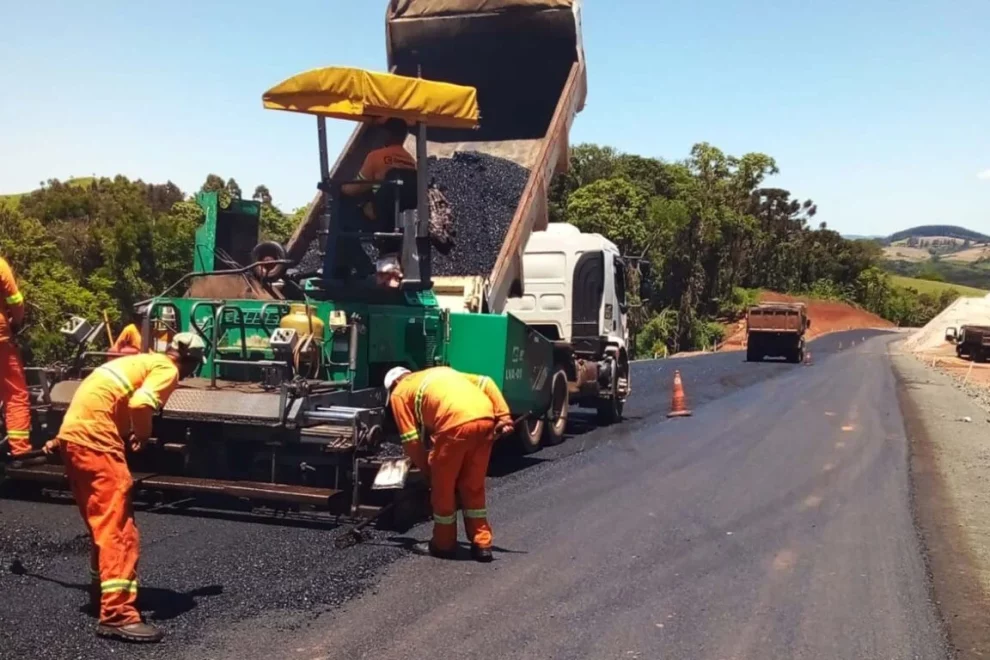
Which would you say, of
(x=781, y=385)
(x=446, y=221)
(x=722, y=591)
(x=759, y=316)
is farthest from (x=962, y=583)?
(x=759, y=316)

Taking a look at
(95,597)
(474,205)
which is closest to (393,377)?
(95,597)

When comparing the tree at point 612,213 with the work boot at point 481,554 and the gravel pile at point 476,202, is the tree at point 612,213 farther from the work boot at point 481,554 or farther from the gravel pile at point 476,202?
the work boot at point 481,554

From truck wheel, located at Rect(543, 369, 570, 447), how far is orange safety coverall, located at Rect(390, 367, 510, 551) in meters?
4.93

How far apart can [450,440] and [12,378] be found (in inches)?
133

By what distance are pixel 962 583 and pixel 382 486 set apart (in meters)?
3.67

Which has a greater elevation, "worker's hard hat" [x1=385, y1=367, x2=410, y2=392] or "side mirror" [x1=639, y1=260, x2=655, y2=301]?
"side mirror" [x1=639, y1=260, x2=655, y2=301]

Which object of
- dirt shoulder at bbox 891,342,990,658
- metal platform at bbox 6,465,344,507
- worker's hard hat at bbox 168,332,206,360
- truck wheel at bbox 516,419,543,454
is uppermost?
worker's hard hat at bbox 168,332,206,360

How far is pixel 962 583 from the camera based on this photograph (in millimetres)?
6207

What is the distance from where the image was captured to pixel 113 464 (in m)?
4.69

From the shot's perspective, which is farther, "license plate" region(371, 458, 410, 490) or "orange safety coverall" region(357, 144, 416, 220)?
"orange safety coverall" region(357, 144, 416, 220)

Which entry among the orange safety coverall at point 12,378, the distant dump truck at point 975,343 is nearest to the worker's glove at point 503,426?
the orange safety coverall at point 12,378

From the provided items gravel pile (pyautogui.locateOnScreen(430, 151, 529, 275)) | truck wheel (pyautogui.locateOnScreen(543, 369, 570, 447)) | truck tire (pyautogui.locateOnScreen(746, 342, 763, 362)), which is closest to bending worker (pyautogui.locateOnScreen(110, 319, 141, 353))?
gravel pile (pyautogui.locateOnScreen(430, 151, 529, 275))

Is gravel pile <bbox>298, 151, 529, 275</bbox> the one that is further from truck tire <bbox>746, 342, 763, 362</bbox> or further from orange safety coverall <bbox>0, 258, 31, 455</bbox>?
truck tire <bbox>746, 342, 763, 362</bbox>

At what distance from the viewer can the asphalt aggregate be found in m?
4.68
